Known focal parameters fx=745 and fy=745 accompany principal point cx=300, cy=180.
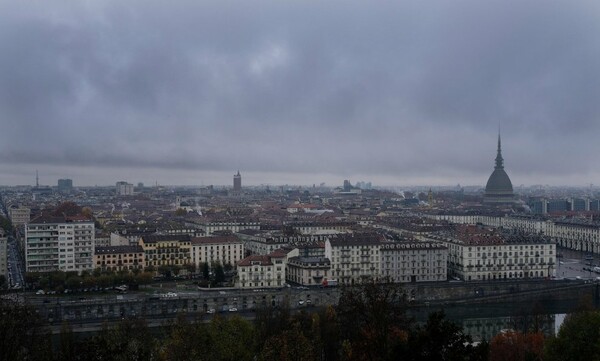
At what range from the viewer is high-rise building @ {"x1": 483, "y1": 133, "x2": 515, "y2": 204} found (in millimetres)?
90613

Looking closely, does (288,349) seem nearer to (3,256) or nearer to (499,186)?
(3,256)

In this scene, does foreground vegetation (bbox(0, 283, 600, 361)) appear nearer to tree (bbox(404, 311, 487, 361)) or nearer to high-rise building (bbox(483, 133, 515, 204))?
tree (bbox(404, 311, 487, 361))

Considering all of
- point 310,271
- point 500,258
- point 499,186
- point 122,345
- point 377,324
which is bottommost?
point 310,271

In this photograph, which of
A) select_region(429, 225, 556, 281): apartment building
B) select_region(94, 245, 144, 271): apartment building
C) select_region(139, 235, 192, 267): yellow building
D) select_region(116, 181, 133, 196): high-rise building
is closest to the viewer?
select_region(429, 225, 556, 281): apartment building

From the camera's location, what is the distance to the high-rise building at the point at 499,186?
9061 cm

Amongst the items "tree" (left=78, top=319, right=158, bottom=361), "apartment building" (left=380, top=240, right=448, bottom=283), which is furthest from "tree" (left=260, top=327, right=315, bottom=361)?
"apartment building" (left=380, top=240, right=448, bottom=283)

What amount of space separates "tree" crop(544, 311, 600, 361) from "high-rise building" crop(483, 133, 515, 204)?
76.8m

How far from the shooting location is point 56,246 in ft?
106

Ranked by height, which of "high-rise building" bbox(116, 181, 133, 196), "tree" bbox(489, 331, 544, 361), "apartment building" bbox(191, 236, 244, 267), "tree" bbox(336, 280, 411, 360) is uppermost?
"high-rise building" bbox(116, 181, 133, 196)

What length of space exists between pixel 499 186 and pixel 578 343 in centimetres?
→ 7974

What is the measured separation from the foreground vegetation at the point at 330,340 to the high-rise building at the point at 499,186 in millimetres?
74630

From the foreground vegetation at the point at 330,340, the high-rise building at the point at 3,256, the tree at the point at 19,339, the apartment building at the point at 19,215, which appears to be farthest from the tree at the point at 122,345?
the apartment building at the point at 19,215

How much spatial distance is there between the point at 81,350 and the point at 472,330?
16.3 metres

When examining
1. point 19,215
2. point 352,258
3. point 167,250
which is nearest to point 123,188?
point 19,215
